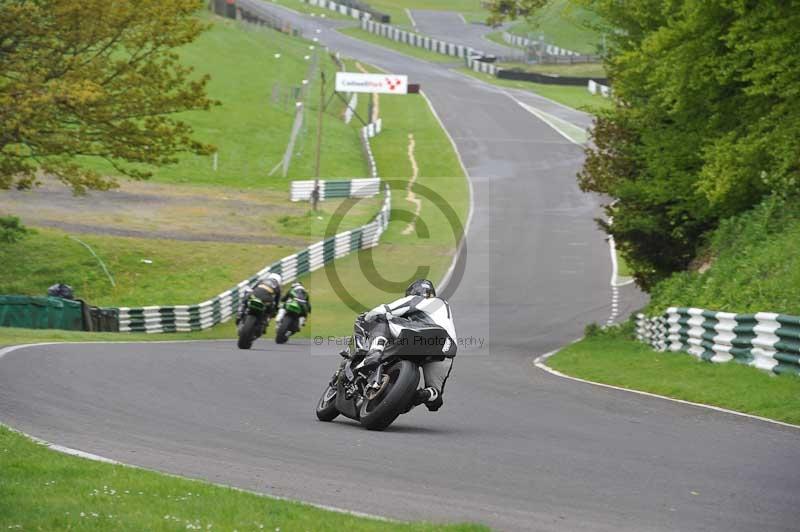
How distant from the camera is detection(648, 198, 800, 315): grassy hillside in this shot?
19.6 meters

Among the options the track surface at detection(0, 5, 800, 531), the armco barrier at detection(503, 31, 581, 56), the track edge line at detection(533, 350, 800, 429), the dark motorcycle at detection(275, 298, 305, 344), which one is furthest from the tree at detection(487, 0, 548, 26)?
the armco barrier at detection(503, 31, 581, 56)

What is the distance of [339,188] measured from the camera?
55.8 m

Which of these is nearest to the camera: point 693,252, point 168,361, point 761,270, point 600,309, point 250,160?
point 168,361

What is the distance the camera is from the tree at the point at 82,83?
32.4m

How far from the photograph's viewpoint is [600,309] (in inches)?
1439

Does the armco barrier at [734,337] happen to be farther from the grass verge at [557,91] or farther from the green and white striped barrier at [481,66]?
the green and white striped barrier at [481,66]

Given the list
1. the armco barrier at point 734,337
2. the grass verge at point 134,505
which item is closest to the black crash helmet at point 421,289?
the grass verge at point 134,505

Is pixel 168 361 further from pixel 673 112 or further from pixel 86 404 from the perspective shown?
pixel 673 112

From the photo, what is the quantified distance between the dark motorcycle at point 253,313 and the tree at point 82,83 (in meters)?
10.3

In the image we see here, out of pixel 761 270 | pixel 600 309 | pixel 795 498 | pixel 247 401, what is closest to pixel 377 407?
pixel 247 401

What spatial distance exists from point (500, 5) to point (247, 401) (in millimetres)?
33698

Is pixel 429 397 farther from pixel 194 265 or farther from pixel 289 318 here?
pixel 194 265

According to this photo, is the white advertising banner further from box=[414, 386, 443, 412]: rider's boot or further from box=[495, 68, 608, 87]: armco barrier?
box=[414, 386, 443, 412]: rider's boot

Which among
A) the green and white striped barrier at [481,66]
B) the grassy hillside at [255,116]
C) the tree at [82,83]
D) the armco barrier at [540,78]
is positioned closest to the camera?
the tree at [82,83]
